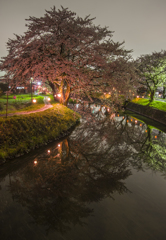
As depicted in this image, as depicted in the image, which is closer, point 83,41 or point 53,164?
point 53,164

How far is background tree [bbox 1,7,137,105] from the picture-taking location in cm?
1608

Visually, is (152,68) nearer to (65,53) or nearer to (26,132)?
(65,53)

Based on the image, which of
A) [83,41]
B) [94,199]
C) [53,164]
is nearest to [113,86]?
[83,41]

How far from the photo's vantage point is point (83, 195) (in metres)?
7.80

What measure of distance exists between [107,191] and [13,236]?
4800 mm

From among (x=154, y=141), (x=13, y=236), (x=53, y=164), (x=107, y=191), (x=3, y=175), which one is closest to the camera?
(x=13, y=236)

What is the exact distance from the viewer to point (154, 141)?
684 inches

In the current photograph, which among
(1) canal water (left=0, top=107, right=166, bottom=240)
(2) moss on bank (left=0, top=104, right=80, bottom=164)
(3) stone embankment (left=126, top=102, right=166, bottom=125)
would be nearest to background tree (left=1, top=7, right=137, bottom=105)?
(2) moss on bank (left=0, top=104, right=80, bottom=164)

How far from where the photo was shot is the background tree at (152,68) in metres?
36.4

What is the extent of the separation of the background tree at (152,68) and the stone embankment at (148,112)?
413 centimetres

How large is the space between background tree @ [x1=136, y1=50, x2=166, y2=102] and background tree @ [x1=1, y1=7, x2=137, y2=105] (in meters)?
20.7

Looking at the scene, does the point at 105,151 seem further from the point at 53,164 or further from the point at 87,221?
the point at 87,221

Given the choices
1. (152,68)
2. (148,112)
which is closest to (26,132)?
(148,112)

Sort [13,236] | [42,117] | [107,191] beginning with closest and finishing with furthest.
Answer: [13,236] → [107,191] → [42,117]
